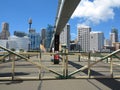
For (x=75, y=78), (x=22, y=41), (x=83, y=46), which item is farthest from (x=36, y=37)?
(x=75, y=78)

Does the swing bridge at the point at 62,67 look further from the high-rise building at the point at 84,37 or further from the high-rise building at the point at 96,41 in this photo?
the high-rise building at the point at 84,37

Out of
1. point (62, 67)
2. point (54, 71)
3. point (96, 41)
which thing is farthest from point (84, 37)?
point (54, 71)

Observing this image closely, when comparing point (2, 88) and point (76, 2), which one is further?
point (76, 2)

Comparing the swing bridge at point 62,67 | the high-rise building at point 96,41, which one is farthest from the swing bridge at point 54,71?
the high-rise building at point 96,41

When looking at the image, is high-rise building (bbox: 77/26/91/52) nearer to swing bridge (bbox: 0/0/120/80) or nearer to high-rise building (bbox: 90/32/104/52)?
high-rise building (bbox: 90/32/104/52)

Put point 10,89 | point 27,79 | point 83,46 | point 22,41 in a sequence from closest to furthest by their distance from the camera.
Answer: point 10,89, point 27,79, point 22,41, point 83,46

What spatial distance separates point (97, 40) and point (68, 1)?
163450 millimetres

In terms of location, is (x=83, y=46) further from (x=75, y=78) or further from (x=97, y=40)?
(x=75, y=78)

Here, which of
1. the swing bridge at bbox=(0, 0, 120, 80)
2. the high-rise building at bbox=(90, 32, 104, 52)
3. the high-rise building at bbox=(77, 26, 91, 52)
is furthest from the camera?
the high-rise building at bbox=(77, 26, 91, 52)

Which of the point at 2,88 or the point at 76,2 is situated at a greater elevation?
the point at 76,2

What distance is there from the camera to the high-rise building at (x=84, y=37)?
17550 centimetres

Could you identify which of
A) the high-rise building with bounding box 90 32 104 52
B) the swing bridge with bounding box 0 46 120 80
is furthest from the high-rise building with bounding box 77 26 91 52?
the swing bridge with bounding box 0 46 120 80

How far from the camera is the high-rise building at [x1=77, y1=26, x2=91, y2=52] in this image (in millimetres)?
175500

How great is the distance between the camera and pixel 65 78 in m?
13.7
